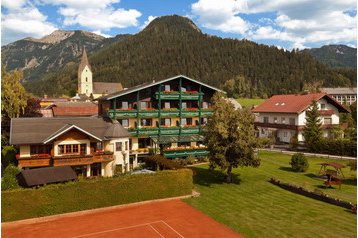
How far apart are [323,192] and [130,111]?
26.8 meters

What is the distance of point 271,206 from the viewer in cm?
2922

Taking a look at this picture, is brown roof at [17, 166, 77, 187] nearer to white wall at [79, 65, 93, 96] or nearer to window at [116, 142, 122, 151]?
window at [116, 142, 122, 151]

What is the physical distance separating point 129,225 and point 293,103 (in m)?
48.4

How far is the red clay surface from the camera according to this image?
2392cm

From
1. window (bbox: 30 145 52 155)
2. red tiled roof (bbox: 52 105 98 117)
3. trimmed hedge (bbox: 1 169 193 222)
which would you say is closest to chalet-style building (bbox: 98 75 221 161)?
window (bbox: 30 145 52 155)

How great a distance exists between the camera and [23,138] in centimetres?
3481

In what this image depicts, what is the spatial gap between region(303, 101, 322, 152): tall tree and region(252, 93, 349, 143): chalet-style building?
3.27 m

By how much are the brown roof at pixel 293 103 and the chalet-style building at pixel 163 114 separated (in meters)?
20.5

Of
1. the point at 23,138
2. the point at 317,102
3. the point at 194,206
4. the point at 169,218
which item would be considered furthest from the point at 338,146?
the point at 23,138

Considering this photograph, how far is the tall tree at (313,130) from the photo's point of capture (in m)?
54.0

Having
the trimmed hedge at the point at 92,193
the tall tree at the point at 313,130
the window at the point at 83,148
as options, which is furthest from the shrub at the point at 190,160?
the tall tree at the point at 313,130

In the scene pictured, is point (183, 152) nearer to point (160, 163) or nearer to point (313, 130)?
point (160, 163)

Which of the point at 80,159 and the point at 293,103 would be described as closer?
the point at 80,159

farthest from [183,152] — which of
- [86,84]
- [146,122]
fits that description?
[86,84]
